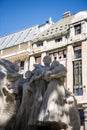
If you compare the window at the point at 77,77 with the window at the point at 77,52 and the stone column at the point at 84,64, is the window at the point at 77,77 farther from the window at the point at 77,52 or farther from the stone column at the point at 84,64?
the window at the point at 77,52

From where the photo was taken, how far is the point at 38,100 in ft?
24.5

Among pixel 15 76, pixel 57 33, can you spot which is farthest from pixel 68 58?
pixel 15 76

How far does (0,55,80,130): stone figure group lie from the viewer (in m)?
7.12

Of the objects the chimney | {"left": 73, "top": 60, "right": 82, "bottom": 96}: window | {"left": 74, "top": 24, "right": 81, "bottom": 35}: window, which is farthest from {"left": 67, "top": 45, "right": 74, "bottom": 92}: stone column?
the chimney

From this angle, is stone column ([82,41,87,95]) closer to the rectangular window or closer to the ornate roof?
the rectangular window

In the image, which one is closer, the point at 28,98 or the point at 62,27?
the point at 28,98

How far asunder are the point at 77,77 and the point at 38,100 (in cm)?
2245

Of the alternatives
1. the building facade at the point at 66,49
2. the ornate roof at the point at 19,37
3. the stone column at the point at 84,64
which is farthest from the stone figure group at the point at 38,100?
the ornate roof at the point at 19,37

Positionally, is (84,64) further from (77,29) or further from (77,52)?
(77,29)

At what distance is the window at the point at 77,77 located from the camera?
95.0 feet

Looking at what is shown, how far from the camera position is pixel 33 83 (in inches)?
311

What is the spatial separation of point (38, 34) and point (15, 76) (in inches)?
1143

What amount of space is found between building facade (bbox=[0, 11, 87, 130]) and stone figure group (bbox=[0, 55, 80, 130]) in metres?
19.1

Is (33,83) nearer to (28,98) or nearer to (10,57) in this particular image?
(28,98)
